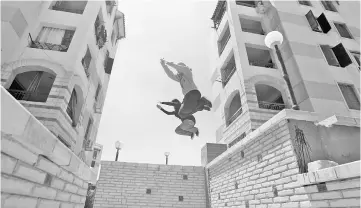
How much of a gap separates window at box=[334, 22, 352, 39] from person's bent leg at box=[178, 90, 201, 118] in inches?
558

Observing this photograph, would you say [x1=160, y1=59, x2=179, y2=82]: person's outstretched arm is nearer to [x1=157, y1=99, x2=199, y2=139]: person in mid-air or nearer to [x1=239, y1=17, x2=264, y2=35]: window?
[x1=157, y1=99, x2=199, y2=139]: person in mid-air

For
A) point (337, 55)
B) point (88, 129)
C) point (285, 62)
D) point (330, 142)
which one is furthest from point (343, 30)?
point (88, 129)

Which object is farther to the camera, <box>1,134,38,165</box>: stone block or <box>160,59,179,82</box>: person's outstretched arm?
<box>160,59,179,82</box>: person's outstretched arm

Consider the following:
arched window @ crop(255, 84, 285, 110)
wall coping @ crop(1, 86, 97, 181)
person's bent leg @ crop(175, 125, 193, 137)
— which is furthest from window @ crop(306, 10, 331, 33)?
wall coping @ crop(1, 86, 97, 181)

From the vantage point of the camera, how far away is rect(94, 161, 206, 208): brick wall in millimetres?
10344

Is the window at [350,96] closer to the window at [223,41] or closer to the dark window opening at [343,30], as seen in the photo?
the dark window opening at [343,30]

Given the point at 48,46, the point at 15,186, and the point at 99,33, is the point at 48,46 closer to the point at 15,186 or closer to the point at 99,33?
the point at 99,33

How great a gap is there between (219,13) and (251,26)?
3.00m

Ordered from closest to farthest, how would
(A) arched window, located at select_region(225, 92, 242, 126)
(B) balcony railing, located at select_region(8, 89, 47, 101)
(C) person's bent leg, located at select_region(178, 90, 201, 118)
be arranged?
(C) person's bent leg, located at select_region(178, 90, 201, 118) < (B) balcony railing, located at select_region(8, 89, 47, 101) < (A) arched window, located at select_region(225, 92, 242, 126)

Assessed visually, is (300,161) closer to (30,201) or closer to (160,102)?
(160,102)

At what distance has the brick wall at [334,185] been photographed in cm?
382

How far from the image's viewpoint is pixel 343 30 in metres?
14.2

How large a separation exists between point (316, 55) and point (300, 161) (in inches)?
303

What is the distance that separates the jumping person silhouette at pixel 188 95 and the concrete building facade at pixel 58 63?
5647 mm
